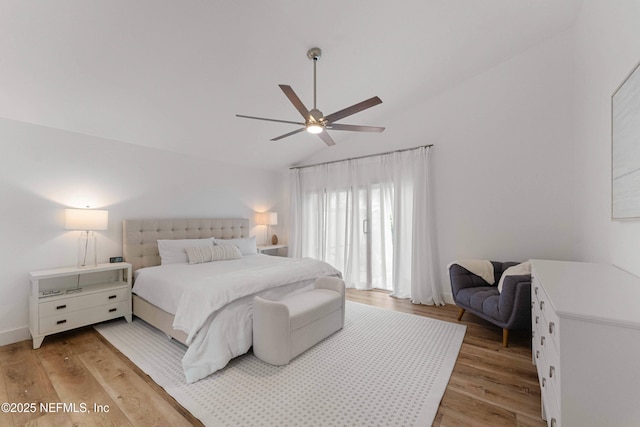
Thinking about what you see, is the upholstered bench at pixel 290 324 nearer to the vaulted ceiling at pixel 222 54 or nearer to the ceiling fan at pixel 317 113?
the ceiling fan at pixel 317 113

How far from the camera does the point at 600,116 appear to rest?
224 centimetres

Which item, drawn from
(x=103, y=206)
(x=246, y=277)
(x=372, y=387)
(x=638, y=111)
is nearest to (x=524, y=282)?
(x=638, y=111)

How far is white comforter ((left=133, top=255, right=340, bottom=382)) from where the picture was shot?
215 centimetres

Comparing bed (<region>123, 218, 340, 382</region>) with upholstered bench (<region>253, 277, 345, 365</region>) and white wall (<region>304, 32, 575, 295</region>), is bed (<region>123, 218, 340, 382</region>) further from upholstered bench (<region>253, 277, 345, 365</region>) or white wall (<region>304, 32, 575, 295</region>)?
white wall (<region>304, 32, 575, 295</region>)

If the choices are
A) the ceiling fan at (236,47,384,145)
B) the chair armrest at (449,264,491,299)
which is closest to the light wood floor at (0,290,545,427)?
the chair armrest at (449,264,491,299)

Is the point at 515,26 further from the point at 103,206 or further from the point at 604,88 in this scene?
the point at 103,206

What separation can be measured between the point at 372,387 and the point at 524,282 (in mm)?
1757

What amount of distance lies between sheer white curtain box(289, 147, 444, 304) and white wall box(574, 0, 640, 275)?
5.52 ft

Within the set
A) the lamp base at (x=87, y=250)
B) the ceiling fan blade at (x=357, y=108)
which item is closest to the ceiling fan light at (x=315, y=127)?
the ceiling fan blade at (x=357, y=108)

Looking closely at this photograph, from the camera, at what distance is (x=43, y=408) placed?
1753 mm

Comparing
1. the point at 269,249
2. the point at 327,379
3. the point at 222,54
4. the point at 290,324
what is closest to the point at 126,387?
the point at 290,324

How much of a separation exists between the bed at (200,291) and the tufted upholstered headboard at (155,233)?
0.04 feet

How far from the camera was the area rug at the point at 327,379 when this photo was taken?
1.70 meters

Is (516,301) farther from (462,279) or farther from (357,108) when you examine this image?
(357,108)
